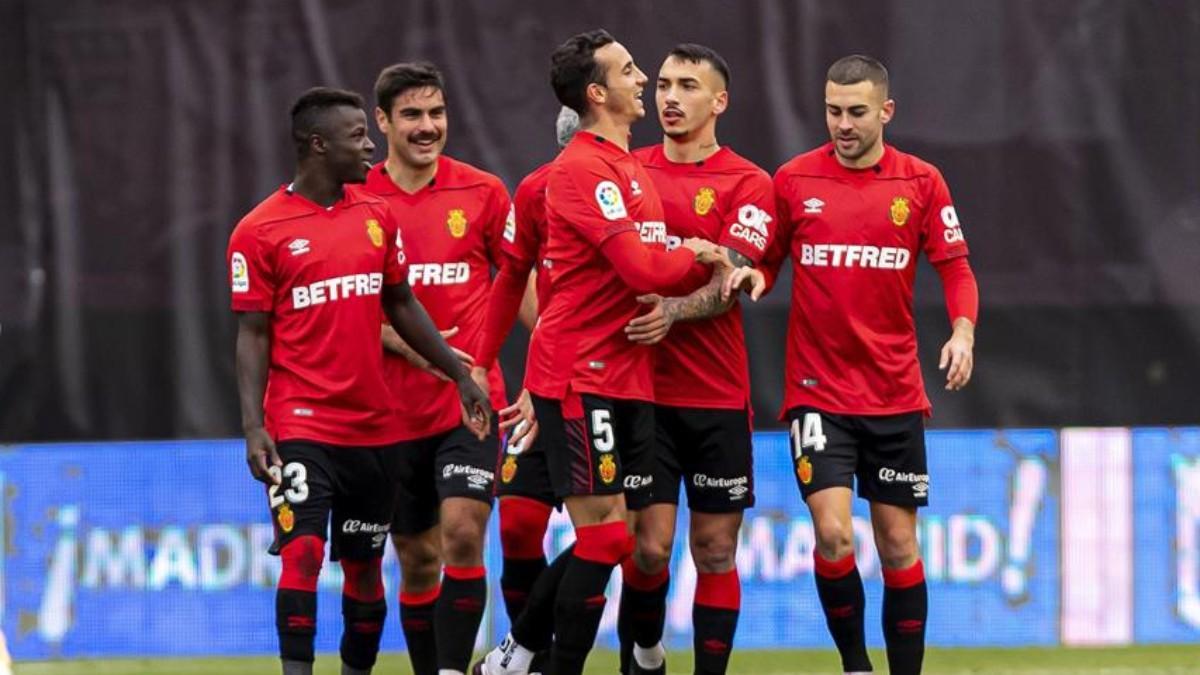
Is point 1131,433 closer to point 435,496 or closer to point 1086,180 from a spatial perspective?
point 1086,180

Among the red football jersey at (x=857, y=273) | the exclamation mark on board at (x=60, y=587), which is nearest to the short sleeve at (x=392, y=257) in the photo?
the red football jersey at (x=857, y=273)

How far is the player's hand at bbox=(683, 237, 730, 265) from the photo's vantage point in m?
7.14

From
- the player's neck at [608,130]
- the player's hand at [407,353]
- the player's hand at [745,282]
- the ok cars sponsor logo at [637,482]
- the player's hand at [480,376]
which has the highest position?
the player's neck at [608,130]

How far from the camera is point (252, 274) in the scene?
6.97m

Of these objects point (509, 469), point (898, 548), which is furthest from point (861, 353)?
point (509, 469)

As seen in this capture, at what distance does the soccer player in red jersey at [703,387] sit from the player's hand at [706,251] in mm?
210

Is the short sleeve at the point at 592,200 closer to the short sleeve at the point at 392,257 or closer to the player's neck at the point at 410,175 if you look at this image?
the short sleeve at the point at 392,257

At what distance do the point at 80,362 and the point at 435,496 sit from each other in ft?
8.09

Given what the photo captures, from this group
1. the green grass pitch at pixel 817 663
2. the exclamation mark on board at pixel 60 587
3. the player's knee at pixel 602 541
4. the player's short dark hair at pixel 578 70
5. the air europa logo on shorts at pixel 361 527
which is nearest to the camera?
the player's knee at pixel 602 541

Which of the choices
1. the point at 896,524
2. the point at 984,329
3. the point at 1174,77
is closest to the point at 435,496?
the point at 896,524

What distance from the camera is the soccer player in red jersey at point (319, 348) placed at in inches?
273

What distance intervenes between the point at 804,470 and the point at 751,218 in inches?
33.1

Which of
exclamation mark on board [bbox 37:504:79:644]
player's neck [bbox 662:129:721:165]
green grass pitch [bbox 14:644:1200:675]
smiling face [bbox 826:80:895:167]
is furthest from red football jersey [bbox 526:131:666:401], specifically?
exclamation mark on board [bbox 37:504:79:644]

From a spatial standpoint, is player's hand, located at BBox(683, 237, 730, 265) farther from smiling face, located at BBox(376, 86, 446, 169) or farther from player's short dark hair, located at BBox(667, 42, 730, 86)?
smiling face, located at BBox(376, 86, 446, 169)
